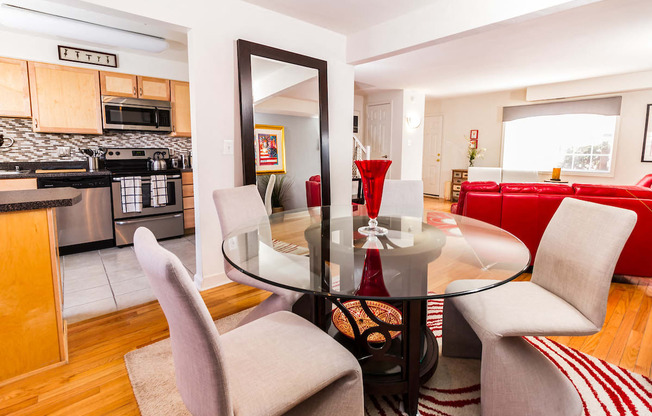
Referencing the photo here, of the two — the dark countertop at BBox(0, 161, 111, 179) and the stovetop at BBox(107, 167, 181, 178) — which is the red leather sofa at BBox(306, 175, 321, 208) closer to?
the stovetop at BBox(107, 167, 181, 178)

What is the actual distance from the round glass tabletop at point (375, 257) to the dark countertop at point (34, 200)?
2.77 ft

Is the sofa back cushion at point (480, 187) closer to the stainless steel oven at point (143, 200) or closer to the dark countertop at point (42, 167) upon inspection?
the stainless steel oven at point (143, 200)

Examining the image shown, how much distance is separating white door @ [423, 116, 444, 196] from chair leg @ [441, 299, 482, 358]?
6.70 metres

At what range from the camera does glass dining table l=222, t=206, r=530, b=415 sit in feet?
3.73

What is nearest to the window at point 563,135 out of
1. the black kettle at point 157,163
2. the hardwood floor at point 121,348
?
the hardwood floor at point 121,348

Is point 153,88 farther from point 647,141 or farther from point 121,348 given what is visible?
point 647,141

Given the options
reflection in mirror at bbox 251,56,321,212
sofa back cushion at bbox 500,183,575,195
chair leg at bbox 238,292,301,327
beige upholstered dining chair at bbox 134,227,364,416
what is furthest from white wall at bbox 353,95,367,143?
beige upholstered dining chair at bbox 134,227,364,416

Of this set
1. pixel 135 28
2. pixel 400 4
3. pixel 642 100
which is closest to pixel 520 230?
pixel 400 4

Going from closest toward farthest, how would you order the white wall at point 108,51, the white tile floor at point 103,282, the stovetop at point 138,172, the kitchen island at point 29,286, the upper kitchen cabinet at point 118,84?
the kitchen island at point 29,286
the white tile floor at point 103,282
the white wall at point 108,51
the stovetop at point 138,172
the upper kitchen cabinet at point 118,84

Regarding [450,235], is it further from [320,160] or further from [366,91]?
[366,91]

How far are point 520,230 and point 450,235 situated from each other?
1.81m

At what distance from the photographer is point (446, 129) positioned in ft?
26.0

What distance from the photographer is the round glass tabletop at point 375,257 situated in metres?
1.12

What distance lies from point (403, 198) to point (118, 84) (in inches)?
144
